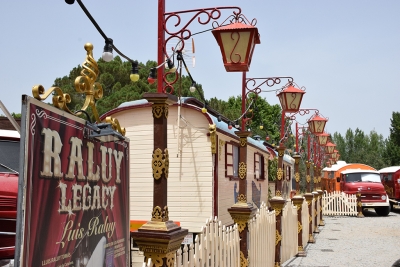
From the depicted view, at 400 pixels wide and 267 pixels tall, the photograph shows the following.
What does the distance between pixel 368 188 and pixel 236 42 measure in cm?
2535

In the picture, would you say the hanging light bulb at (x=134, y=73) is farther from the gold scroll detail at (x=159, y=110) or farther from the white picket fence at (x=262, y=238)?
the white picket fence at (x=262, y=238)

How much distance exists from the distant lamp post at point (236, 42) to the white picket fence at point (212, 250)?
2.40m

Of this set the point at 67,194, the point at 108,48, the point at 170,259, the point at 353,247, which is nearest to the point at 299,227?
the point at 353,247

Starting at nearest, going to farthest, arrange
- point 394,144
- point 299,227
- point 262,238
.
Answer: point 262,238 → point 299,227 → point 394,144

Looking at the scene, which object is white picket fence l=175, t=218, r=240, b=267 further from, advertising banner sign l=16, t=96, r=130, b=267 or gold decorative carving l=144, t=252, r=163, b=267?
advertising banner sign l=16, t=96, r=130, b=267

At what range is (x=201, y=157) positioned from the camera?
1240 centimetres

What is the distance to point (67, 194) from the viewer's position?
270 cm

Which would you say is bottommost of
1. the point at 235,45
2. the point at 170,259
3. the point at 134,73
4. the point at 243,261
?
the point at 243,261

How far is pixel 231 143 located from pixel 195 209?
2966mm

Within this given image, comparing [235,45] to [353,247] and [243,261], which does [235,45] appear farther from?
[353,247]

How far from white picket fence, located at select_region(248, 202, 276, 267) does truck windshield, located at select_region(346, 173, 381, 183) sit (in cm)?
2305

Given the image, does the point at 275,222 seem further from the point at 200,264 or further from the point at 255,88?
the point at 200,264

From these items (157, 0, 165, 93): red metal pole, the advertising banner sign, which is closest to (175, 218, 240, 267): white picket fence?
the advertising banner sign

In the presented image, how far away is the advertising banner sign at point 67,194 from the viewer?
90.8 inches
